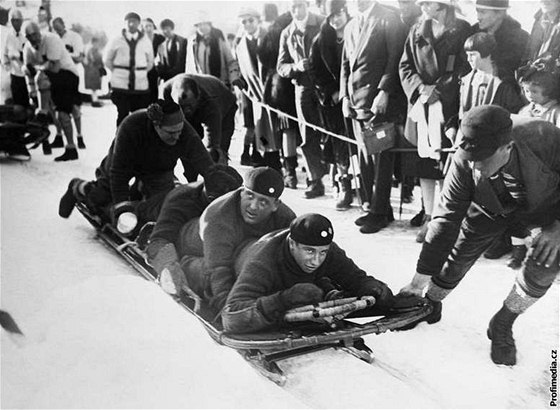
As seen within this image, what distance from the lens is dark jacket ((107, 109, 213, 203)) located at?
2615 mm

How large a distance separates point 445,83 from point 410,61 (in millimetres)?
193

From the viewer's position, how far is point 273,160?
8.09 feet

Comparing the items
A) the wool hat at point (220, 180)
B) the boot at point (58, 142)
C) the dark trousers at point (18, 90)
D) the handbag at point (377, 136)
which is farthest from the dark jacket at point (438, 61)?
the dark trousers at point (18, 90)

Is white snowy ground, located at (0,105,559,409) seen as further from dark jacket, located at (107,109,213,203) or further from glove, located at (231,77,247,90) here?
glove, located at (231,77,247,90)

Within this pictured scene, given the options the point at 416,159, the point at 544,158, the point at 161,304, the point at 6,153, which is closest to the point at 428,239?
the point at 416,159

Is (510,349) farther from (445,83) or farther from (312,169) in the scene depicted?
(312,169)

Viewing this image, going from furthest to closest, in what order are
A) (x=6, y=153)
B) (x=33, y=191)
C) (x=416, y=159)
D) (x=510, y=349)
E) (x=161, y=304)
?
(x=6, y=153) < (x=33, y=191) < (x=161, y=304) < (x=416, y=159) < (x=510, y=349)

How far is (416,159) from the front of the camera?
2.14 meters

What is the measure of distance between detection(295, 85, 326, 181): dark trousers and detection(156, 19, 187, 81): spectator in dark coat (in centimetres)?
53

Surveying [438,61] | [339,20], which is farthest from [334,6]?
[438,61]

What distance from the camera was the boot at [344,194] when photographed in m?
2.38

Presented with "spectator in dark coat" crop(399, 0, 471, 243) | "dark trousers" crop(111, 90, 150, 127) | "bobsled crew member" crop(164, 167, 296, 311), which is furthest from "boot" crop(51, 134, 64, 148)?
"spectator in dark coat" crop(399, 0, 471, 243)

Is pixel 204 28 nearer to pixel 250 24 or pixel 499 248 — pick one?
pixel 250 24

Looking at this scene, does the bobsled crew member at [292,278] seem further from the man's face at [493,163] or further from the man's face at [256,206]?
the man's face at [493,163]
